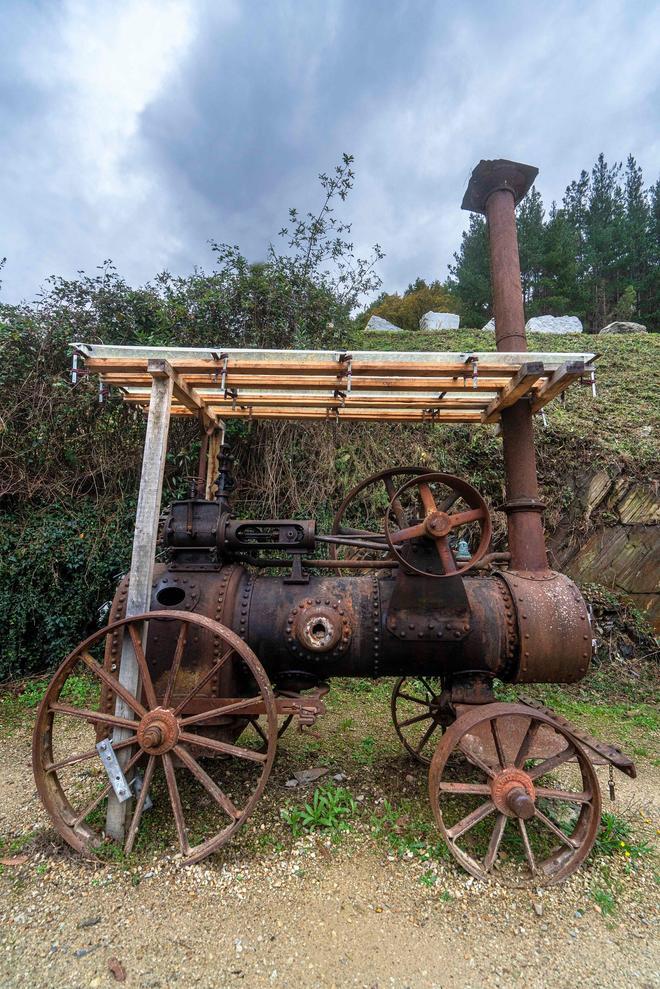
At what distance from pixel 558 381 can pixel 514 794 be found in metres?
2.68

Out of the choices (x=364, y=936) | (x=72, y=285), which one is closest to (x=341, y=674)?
(x=364, y=936)

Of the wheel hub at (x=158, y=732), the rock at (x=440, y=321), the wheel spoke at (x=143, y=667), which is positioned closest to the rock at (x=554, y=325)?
the rock at (x=440, y=321)

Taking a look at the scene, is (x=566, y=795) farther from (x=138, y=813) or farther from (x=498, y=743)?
(x=138, y=813)

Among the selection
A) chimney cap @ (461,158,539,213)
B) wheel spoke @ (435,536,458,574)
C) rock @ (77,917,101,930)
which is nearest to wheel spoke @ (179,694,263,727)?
rock @ (77,917,101,930)

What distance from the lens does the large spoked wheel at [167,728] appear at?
273cm

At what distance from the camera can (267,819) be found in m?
3.09

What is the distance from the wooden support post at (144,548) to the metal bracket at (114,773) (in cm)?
9

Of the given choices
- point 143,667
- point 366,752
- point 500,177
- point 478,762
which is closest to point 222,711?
point 143,667

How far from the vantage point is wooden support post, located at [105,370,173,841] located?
113 inches

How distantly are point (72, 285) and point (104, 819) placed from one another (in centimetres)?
625

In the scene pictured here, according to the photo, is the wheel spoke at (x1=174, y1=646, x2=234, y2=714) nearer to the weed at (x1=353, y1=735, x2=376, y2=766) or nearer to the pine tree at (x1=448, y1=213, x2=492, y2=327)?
the weed at (x1=353, y1=735, x2=376, y2=766)

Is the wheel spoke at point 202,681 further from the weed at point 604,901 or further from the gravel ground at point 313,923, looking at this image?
the weed at point 604,901

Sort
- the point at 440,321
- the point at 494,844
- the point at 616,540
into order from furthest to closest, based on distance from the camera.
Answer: the point at 440,321 < the point at 616,540 < the point at 494,844

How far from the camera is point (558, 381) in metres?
3.30
